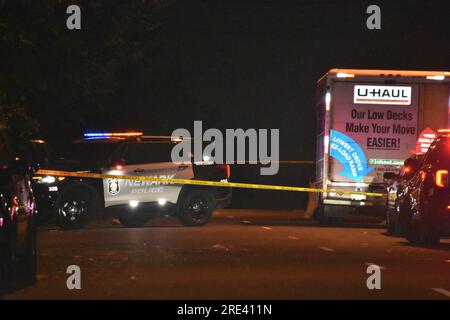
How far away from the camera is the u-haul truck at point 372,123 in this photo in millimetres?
23547

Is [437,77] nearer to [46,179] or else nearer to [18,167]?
[46,179]

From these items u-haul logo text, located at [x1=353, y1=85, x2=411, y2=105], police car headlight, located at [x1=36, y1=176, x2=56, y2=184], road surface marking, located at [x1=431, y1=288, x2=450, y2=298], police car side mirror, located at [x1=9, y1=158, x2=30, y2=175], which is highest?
u-haul logo text, located at [x1=353, y1=85, x2=411, y2=105]

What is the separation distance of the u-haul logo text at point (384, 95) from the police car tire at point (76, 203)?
611 centimetres

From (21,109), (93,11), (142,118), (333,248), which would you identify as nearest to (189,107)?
(142,118)

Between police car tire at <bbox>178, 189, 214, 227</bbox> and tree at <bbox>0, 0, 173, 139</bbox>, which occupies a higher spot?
tree at <bbox>0, 0, 173, 139</bbox>

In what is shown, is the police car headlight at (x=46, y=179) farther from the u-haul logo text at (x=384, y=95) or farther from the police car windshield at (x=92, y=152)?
the u-haul logo text at (x=384, y=95)

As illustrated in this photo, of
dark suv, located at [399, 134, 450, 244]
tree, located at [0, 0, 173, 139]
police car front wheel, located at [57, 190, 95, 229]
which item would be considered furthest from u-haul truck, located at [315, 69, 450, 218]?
police car front wheel, located at [57, 190, 95, 229]

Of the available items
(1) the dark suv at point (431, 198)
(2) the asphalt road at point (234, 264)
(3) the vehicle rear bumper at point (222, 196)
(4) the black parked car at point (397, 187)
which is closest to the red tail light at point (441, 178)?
(1) the dark suv at point (431, 198)

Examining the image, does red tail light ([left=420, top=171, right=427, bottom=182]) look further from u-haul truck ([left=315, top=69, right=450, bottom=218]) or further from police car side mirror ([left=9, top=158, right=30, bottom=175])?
police car side mirror ([left=9, top=158, right=30, bottom=175])

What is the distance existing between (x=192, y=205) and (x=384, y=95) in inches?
185

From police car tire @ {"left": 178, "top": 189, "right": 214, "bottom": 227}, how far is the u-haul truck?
2.64 meters

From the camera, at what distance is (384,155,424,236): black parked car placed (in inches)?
759

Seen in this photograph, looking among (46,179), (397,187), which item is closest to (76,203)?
(46,179)

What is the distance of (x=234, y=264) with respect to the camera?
14344mm
